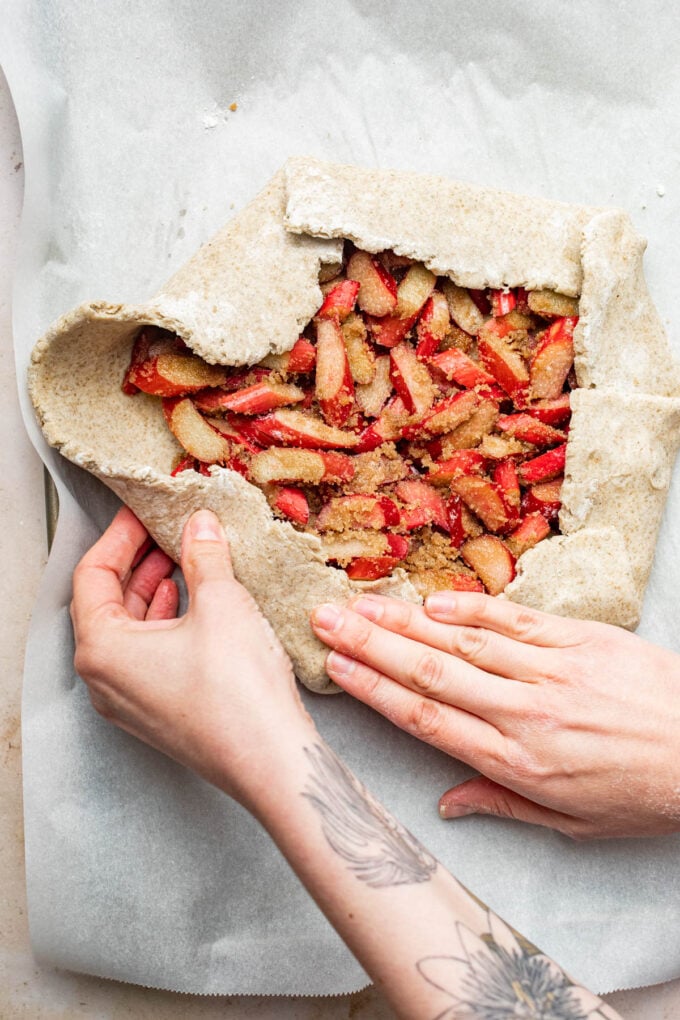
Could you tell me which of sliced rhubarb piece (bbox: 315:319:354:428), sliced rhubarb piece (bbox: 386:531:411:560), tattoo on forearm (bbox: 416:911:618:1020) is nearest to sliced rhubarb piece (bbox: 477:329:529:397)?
sliced rhubarb piece (bbox: 315:319:354:428)

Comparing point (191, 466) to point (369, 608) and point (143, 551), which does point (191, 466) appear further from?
point (369, 608)

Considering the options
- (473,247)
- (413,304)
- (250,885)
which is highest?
(473,247)

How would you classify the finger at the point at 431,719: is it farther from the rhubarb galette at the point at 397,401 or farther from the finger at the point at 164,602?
the finger at the point at 164,602

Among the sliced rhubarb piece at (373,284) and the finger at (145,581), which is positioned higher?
the sliced rhubarb piece at (373,284)

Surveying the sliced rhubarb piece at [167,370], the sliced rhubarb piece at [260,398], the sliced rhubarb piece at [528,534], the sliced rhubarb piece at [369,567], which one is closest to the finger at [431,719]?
the sliced rhubarb piece at [369,567]

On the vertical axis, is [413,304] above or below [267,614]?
above

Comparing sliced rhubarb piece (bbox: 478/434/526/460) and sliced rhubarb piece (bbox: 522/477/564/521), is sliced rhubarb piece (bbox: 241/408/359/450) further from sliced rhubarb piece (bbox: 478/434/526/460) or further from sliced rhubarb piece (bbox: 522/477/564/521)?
sliced rhubarb piece (bbox: 522/477/564/521)

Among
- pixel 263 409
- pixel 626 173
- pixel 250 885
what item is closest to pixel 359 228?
pixel 263 409

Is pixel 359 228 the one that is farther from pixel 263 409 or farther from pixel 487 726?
pixel 487 726
